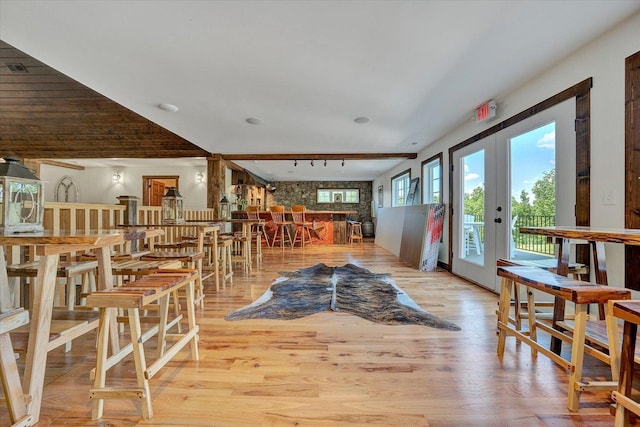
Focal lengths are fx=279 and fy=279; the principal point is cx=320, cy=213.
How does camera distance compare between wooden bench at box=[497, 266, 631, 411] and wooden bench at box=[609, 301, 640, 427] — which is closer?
wooden bench at box=[609, 301, 640, 427]

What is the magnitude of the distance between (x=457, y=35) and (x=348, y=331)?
7.50 ft

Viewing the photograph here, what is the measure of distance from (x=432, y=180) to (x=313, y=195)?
264 inches

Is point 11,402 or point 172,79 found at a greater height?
point 172,79

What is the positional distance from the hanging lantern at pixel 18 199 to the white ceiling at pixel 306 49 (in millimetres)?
1140

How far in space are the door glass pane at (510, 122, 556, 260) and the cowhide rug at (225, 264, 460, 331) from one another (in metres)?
1.35

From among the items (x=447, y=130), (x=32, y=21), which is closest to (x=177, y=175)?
(x=32, y=21)

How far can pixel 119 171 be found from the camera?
8.59 metres

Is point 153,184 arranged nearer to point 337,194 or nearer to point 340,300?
point 337,194

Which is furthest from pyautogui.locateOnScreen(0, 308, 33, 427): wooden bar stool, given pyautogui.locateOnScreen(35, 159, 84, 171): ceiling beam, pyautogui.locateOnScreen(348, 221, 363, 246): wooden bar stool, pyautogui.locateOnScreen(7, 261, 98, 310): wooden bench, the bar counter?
pyautogui.locateOnScreen(35, 159, 84, 171): ceiling beam

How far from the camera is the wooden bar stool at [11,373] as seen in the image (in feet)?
3.53

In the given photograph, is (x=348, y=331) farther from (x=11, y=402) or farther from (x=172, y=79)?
(x=172, y=79)

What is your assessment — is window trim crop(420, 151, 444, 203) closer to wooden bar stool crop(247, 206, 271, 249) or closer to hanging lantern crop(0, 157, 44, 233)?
wooden bar stool crop(247, 206, 271, 249)

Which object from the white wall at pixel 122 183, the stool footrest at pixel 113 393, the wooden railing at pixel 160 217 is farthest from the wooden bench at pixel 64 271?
the white wall at pixel 122 183

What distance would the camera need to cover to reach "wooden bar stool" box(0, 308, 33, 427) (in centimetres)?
108
